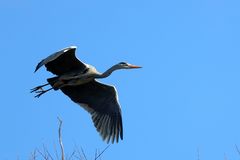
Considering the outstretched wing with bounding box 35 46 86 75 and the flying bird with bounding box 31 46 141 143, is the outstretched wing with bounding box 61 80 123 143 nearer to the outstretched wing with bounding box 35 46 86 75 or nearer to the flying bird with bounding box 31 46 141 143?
the flying bird with bounding box 31 46 141 143

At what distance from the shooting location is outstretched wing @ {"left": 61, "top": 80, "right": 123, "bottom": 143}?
13.5 m

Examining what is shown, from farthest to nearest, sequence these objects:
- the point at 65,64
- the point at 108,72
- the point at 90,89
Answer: the point at 90,89 → the point at 108,72 → the point at 65,64

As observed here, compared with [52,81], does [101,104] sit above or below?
below

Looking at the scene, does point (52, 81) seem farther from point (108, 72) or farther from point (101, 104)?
point (101, 104)

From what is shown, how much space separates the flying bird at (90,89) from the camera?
1315 centimetres

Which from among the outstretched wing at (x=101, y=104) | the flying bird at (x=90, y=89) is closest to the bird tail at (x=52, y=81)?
the flying bird at (x=90, y=89)

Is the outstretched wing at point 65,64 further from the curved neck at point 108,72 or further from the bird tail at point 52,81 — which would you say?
the curved neck at point 108,72

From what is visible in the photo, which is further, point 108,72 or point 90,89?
point 90,89

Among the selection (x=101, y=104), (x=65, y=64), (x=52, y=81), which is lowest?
(x=101, y=104)

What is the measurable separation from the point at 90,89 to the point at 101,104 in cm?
40

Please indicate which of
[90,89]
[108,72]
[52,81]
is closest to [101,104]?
[90,89]

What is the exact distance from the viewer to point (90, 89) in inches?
544

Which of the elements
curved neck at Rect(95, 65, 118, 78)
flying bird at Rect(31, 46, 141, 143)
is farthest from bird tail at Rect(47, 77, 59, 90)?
curved neck at Rect(95, 65, 118, 78)

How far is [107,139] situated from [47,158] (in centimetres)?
522
